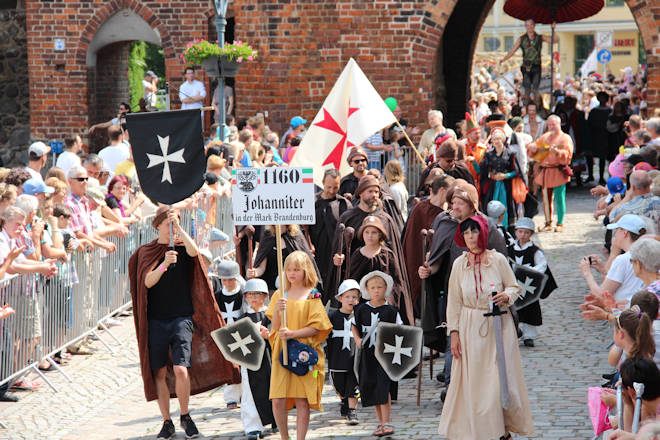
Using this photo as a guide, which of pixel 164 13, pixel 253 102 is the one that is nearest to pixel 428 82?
pixel 253 102

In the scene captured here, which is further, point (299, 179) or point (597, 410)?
point (299, 179)

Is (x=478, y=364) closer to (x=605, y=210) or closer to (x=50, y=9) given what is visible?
(x=605, y=210)

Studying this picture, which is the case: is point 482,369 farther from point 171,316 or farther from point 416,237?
point 416,237

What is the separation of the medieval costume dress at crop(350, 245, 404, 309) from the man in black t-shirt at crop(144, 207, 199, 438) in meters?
1.50

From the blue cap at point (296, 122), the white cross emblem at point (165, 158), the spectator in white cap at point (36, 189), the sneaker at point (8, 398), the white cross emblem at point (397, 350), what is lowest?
the sneaker at point (8, 398)

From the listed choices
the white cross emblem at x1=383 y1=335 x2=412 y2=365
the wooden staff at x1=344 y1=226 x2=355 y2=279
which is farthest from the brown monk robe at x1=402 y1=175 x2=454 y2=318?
the white cross emblem at x1=383 y1=335 x2=412 y2=365

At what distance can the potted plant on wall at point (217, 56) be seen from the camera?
55.0ft

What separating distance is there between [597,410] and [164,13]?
16440mm

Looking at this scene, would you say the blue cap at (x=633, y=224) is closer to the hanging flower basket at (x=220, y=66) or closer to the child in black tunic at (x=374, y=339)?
the child in black tunic at (x=374, y=339)

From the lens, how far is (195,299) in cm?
846

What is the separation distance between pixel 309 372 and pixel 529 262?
3514mm

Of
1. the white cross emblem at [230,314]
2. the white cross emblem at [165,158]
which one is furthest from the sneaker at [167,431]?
the white cross emblem at [165,158]

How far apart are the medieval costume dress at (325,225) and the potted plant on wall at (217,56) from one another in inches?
239

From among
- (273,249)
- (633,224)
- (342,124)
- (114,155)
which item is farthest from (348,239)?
(114,155)
